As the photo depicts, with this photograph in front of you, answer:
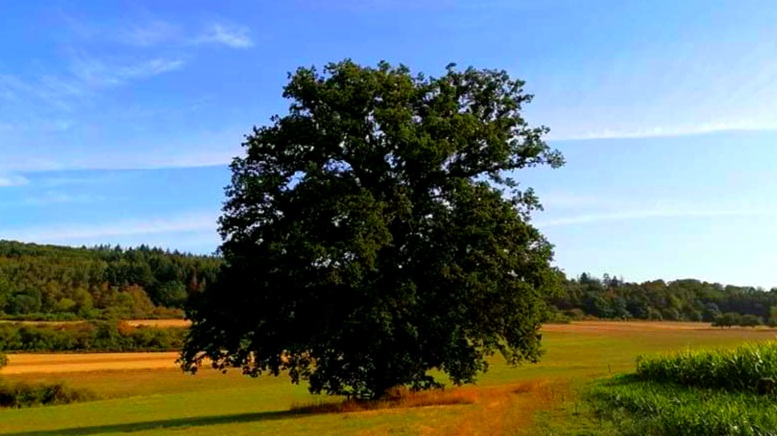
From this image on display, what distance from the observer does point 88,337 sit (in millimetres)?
110500

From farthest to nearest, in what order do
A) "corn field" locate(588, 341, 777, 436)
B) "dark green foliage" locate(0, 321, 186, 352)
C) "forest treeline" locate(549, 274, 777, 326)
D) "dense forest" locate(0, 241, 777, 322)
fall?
"forest treeline" locate(549, 274, 777, 326) → "dense forest" locate(0, 241, 777, 322) → "dark green foliage" locate(0, 321, 186, 352) → "corn field" locate(588, 341, 777, 436)

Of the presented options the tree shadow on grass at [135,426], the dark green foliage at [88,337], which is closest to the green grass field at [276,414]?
the tree shadow on grass at [135,426]

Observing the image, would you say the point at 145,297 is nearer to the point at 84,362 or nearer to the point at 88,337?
the point at 88,337

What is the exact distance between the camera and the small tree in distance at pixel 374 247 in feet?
91.0

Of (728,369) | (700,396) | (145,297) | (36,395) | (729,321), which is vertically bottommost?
(36,395)

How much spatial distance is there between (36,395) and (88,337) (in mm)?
57421

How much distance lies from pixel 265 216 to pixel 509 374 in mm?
39533

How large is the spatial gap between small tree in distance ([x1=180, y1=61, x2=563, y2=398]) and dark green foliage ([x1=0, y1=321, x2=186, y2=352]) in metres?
86.8

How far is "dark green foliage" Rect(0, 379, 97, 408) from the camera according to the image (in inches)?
2201

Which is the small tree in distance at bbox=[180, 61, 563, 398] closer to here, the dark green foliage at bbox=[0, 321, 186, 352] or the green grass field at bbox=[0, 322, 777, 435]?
the green grass field at bbox=[0, 322, 777, 435]

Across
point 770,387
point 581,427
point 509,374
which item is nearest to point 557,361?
point 509,374

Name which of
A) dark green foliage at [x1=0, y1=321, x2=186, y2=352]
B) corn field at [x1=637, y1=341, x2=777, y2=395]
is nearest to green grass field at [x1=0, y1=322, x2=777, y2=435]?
corn field at [x1=637, y1=341, x2=777, y2=395]

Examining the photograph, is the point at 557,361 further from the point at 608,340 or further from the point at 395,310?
the point at 395,310

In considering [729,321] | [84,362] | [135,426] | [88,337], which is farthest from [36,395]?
[729,321]
